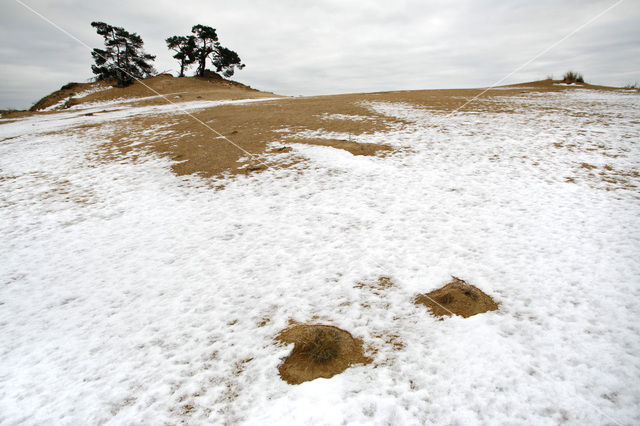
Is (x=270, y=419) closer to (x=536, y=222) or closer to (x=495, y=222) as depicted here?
(x=495, y=222)

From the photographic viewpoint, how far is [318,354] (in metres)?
3.79

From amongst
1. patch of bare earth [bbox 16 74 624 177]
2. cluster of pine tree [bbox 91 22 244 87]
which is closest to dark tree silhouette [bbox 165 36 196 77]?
cluster of pine tree [bbox 91 22 244 87]

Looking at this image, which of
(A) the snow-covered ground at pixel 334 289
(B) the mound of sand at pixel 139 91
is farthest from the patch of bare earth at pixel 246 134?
(B) the mound of sand at pixel 139 91

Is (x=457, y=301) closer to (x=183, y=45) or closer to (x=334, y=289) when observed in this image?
(x=334, y=289)

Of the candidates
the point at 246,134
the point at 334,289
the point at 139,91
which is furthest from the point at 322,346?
the point at 139,91

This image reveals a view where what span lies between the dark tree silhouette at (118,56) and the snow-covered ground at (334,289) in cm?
4746

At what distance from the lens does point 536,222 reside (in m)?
6.71

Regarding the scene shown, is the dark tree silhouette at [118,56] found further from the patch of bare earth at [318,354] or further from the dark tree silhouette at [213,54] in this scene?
the patch of bare earth at [318,354]

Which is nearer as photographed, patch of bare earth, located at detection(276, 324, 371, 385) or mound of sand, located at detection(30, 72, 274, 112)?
patch of bare earth, located at detection(276, 324, 371, 385)

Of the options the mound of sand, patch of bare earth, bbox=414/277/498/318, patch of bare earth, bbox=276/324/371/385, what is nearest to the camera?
patch of bare earth, bbox=276/324/371/385

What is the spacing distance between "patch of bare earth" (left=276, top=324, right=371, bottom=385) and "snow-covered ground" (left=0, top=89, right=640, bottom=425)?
0.15m

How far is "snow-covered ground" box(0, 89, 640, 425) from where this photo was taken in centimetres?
331

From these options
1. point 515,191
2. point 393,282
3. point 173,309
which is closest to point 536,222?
point 515,191

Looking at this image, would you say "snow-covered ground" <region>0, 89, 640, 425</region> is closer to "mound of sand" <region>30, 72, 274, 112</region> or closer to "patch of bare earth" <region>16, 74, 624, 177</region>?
"patch of bare earth" <region>16, 74, 624, 177</region>
